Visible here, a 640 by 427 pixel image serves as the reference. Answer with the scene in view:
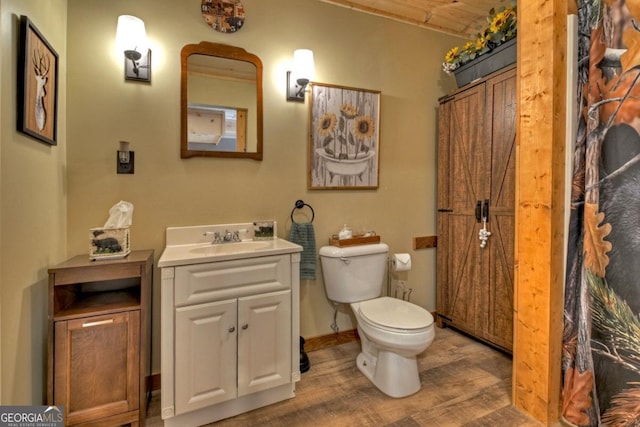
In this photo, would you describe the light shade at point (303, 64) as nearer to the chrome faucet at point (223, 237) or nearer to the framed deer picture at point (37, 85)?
the chrome faucet at point (223, 237)

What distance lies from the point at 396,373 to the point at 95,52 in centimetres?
249

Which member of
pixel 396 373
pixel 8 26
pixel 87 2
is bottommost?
pixel 396 373

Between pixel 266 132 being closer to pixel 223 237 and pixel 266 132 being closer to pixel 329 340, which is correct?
pixel 223 237

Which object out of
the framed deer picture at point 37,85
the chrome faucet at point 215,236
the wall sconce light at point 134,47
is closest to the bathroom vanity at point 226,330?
the chrome faucet at point 215,236

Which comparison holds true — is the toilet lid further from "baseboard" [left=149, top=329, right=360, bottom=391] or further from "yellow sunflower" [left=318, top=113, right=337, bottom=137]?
"yellow sunflower" [left=318, top=113, right=337, bottom=137]

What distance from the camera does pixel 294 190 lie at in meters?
2.21

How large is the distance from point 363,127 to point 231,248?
1.35 m

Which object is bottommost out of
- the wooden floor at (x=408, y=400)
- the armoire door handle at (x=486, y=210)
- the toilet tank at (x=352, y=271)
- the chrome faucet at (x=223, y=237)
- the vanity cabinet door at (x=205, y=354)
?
the wooden floor at (x=408, y=400)

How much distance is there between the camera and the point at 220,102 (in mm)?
1962

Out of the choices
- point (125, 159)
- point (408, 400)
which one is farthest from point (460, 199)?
point (125, 159)

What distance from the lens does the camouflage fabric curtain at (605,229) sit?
49.2 inches

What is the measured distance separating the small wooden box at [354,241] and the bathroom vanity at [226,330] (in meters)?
0.49

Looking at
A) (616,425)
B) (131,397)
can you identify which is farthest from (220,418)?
(616,425)

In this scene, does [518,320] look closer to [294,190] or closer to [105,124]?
[294,190]
